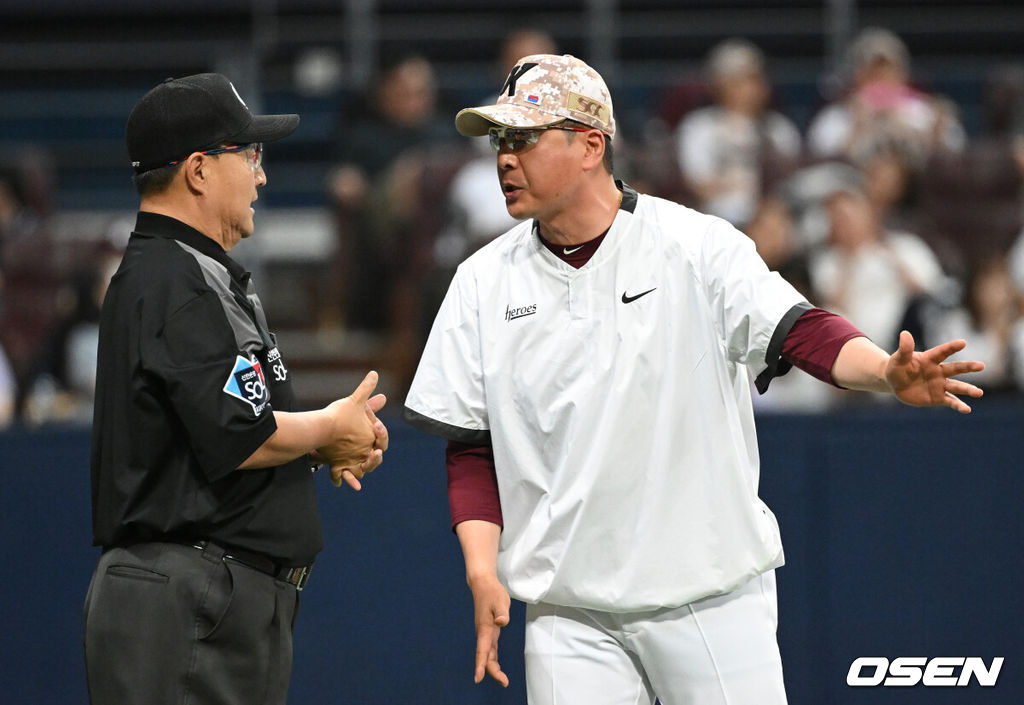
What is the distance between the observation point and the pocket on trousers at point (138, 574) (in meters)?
2.90

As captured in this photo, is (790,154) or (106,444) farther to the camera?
(790,154)

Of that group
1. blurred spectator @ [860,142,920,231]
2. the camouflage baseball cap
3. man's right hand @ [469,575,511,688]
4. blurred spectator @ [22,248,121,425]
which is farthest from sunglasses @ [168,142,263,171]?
blurred spectator @ [860,142,920,231]

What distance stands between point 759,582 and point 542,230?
3.27 ft

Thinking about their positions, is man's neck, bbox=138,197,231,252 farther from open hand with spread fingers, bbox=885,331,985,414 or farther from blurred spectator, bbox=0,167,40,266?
blurred spectator, bbox=0,167,40,266

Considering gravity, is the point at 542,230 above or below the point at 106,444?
above

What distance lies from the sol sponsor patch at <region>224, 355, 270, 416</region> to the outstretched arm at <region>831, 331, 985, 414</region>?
1258 mm

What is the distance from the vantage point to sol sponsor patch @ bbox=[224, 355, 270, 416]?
2842mm

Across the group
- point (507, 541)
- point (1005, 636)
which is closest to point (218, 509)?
point (507, 541)

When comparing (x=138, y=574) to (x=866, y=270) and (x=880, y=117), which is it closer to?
(x=866, y=270)

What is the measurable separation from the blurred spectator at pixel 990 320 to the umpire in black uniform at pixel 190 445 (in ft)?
13.3

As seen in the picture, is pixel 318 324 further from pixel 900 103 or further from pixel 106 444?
pixel 106 444

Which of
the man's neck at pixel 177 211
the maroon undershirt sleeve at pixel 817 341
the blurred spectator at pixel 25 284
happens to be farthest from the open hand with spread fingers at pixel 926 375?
the blurred spectator at pixel 25 284

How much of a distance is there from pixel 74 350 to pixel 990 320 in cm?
466

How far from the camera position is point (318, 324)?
328 inches
